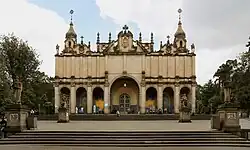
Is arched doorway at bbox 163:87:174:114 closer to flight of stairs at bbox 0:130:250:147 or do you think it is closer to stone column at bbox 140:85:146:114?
stone column at bbox 140:85:146:114

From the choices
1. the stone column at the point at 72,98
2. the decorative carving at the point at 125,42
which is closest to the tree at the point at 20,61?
the stone column at the point at 72,98

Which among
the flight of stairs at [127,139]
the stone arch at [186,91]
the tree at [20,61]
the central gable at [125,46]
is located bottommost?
the flight of stairs at [127,139]

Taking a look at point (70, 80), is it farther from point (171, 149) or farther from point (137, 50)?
point (171, 149)

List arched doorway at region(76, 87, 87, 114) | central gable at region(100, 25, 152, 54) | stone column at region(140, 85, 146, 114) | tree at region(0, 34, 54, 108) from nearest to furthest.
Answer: tree at region(0, 34, 54, 108) < stone column at region(140, 85, 146, 114) < central gable at region(100, 25, 152, 54) < arched doorway at region(76, 87, 87, 114)

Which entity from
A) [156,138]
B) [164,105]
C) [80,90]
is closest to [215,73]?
[164,105]

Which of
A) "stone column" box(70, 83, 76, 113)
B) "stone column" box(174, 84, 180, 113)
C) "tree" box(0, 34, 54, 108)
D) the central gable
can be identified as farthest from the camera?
the central gable

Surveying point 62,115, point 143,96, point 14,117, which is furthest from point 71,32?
point 14,117

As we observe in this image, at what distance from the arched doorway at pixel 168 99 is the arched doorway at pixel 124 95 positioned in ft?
15.3

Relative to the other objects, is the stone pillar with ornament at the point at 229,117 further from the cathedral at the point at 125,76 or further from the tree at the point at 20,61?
the cathedral at the point at 125,76

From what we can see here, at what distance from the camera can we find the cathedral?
72.2 meters

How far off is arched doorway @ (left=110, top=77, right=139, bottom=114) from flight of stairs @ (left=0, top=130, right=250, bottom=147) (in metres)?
49.6

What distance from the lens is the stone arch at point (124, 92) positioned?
73188 millimetres

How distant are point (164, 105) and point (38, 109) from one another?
68.2 feet

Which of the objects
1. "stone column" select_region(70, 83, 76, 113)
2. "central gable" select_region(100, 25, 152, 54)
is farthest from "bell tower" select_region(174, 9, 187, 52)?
"stone column" select_region(70, 83, 76, 113)
